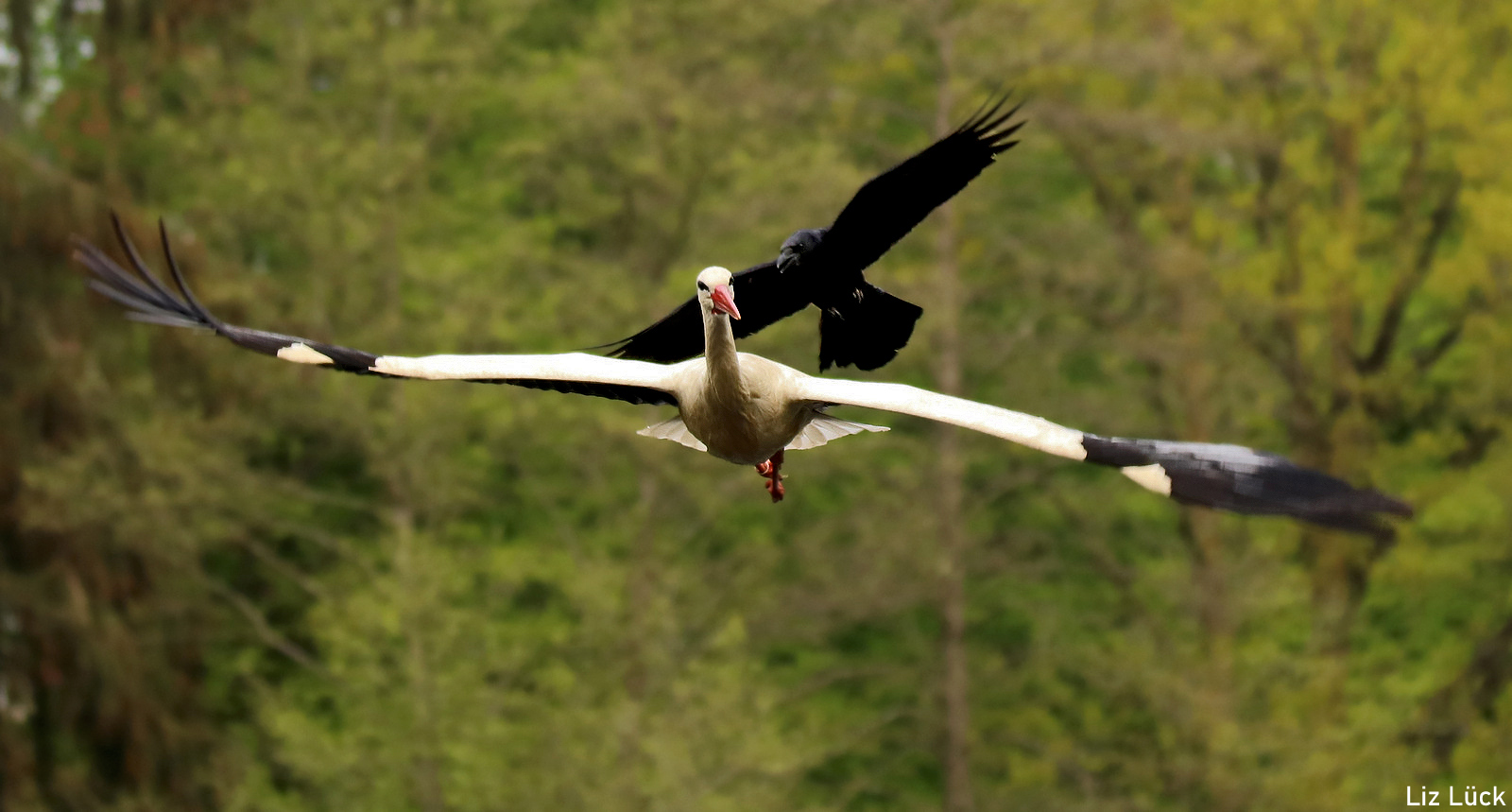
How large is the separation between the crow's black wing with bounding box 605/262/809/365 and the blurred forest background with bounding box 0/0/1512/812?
9718mm

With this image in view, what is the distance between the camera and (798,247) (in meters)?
6.63

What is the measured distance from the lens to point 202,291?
2077 cm

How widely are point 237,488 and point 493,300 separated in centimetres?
330

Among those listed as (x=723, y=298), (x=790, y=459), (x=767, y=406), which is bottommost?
(x=767, y=406)

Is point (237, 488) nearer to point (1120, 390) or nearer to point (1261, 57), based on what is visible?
point (1120, 390)

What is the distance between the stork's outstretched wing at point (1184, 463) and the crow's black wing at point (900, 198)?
602 mm

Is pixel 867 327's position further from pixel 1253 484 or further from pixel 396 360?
pixel 1253 484

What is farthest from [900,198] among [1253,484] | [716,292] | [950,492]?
[950,492]

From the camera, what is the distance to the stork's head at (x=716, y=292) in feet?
20.3

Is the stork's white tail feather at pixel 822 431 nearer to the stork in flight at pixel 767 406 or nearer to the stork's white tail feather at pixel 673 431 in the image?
the stork in flight at pixel 767 406

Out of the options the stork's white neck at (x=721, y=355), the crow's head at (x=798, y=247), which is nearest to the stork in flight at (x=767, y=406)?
the stork's white neck at (x=721, y=355)

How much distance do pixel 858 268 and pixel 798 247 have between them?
1.44 ft

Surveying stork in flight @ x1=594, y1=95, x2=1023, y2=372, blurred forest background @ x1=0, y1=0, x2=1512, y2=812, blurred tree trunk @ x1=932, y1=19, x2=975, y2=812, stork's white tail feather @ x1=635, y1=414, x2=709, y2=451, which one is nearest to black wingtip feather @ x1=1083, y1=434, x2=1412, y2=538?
stork in flight @ x1=594, y1=95, x2=1023, y2=372

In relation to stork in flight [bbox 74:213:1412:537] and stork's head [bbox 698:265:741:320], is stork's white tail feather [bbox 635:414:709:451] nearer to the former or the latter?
stork in flight [bbox 74:213:1412:537]
